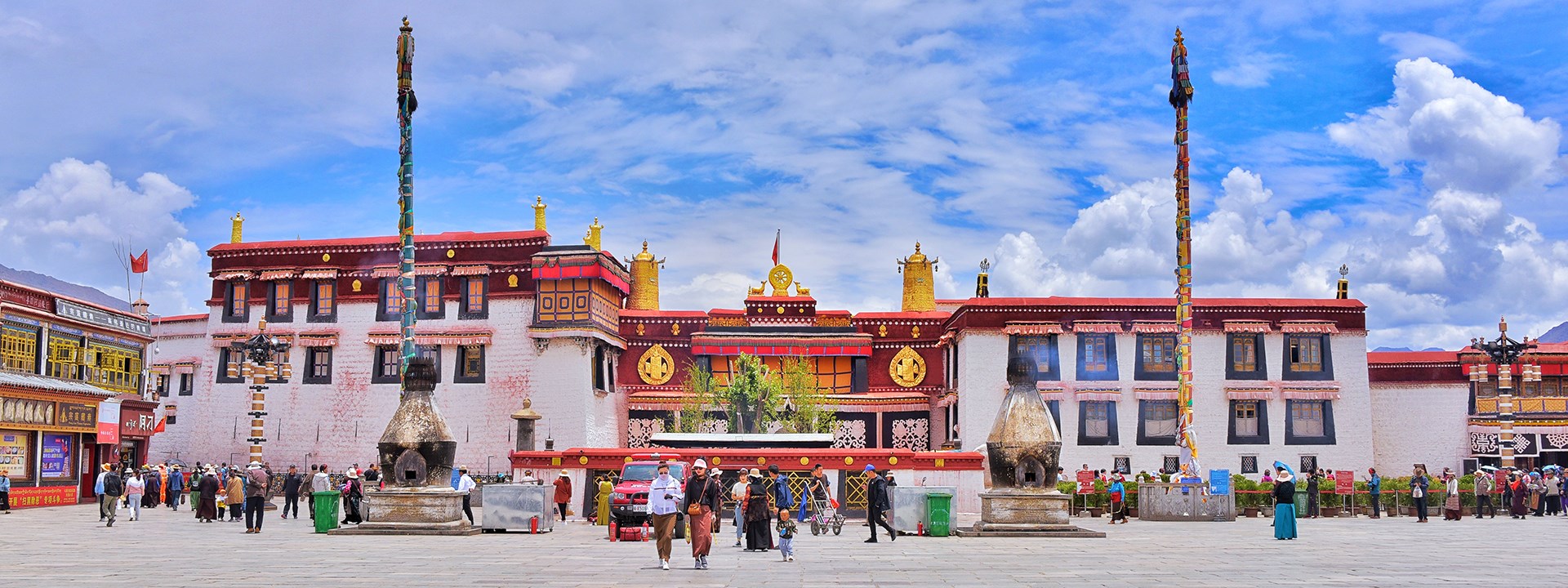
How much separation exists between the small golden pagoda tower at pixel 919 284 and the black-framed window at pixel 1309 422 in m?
15.9

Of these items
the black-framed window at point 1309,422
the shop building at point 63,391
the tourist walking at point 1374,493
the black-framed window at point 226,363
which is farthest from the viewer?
the black-framed window at point 226,363

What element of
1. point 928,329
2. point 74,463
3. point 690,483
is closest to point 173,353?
point 74,463

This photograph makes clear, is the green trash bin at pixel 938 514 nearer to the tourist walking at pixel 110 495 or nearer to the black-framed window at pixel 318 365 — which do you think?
the tourist walking at pixel 110 495

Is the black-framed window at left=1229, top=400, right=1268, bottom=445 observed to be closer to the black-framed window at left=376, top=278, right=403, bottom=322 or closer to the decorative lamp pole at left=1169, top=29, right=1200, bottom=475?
the decorative lamp pole at left=1169, top=29, right=1200, bottom=475

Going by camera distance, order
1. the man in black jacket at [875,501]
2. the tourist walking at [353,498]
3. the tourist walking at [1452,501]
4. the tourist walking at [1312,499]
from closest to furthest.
Answer: the man in black jacket at [875,501] < the tourist walking at [353,498] < the tourist walking at [1452,501] < the tourist walking at [1312,499]

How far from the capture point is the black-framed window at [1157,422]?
45.0 metres

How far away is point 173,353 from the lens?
179ft

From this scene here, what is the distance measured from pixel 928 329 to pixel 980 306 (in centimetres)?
578

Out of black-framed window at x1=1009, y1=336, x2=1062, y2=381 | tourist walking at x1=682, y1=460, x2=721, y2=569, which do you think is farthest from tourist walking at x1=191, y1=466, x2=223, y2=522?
black-framed window at x1=1009, y1=336, x2=1062, y2=381

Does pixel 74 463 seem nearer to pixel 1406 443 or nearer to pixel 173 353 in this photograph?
pixel 173 353

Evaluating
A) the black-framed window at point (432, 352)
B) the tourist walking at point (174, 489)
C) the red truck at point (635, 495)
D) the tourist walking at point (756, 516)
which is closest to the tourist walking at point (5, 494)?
the tourist walking at point (174, 489)

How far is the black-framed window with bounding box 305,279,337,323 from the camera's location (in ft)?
160

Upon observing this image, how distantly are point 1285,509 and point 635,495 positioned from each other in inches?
513

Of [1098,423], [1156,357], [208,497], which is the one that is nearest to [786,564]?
[208,497]
